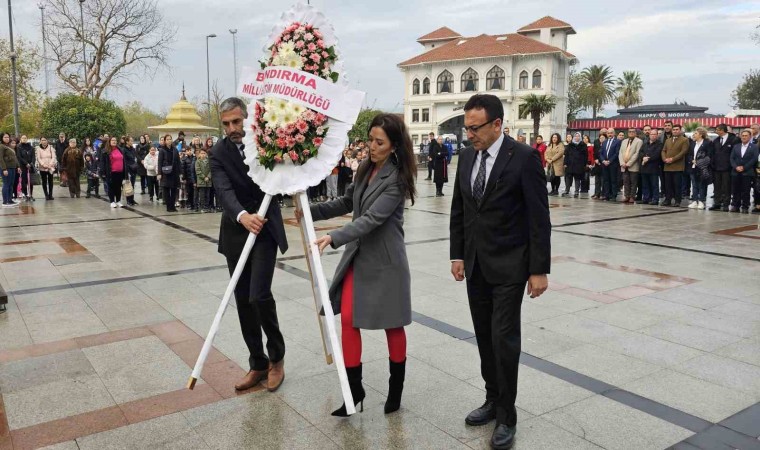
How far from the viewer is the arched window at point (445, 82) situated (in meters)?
61.2

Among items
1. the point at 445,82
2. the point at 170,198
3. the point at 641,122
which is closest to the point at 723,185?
the point at 170,198

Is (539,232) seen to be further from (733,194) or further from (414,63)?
(414,63)

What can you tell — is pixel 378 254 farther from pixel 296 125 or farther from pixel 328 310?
pixel 296 125

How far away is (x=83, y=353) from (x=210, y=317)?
3.76 feet

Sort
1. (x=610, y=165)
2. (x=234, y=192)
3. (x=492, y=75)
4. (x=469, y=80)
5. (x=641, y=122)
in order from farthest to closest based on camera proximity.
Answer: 1. (x=469, y=80)
2. (x=492, y=75)
3. (x=641, y=122)
4. (x=610, y=165)
5. (x=234, y=192)

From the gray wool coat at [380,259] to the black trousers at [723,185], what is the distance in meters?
13.0

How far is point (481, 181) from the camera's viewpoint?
3256 millimetres

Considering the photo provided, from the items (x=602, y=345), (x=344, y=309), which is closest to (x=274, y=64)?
(x=344, y=309)

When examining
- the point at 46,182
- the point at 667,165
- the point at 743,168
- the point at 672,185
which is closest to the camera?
the point at 743,168

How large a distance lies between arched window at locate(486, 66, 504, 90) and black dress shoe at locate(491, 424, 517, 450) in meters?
58.8

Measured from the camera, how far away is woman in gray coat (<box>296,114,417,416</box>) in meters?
3.30

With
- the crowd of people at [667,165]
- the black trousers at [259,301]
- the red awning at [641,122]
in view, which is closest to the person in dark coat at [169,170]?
the crowd of people at [667,165]

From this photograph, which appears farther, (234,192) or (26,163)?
(26,163)

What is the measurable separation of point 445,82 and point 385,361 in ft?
195
